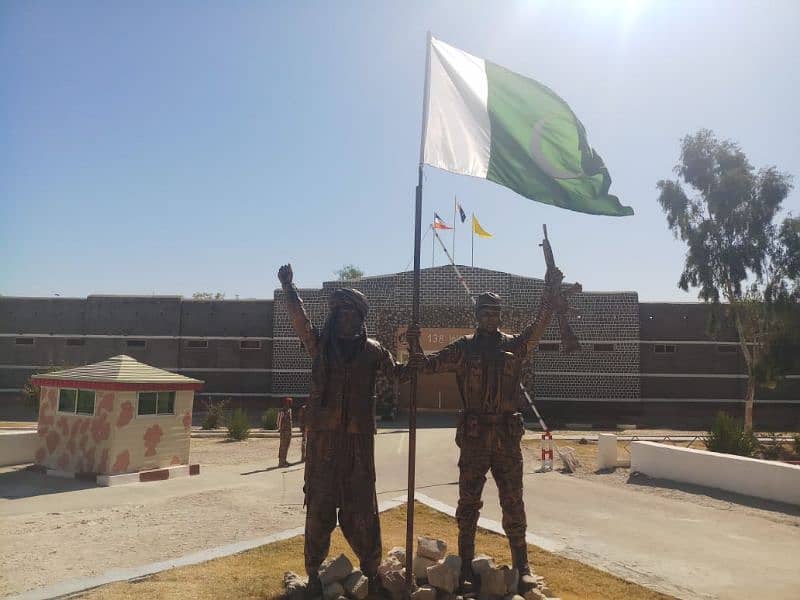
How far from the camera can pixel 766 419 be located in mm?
26953

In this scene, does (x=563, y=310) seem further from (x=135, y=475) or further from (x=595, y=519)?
(x=135, y=475)

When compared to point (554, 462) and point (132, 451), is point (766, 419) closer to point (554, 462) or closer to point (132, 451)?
point (554, 462)

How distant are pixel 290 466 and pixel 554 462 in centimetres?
620

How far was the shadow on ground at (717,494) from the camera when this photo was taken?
9039 millimetres

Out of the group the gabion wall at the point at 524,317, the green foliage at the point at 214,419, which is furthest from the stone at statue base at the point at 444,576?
the gabion wall at the point at 524,317

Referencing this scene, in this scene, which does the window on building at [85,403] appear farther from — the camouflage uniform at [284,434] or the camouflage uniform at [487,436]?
the camouflage uniform at [487,436]

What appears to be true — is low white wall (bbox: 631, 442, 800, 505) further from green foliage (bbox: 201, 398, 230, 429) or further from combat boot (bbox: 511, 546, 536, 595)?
green foliage (bbox: 201, 398, 230, 429)

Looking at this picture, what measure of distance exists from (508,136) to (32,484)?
970cm

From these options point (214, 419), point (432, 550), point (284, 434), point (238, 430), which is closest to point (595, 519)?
point (432, 550)

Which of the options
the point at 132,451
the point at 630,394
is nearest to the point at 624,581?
the point at 132,451

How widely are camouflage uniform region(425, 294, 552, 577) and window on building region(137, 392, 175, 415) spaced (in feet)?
26.2

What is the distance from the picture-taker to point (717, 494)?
10070 millimetres

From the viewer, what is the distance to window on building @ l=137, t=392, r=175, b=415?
10977 millimetres

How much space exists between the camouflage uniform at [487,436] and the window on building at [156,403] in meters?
7.99
